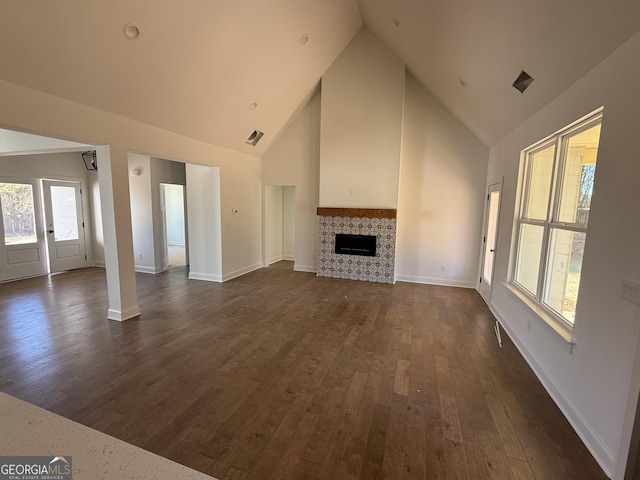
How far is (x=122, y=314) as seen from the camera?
3.85 metres

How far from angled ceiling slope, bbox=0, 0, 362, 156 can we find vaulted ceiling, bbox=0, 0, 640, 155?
0.01 meters

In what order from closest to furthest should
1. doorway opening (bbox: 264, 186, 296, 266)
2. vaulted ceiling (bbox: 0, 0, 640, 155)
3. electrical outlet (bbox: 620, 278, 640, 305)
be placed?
electrical outlet (bbox: 620, 278, 640, 305), vaulted ceiling (bbox: 0, 0, 640, 155), doorway opening (bbox: 264, 186, 296, 266)

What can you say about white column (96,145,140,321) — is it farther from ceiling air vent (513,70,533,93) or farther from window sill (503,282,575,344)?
window sill (503,282,575,344)

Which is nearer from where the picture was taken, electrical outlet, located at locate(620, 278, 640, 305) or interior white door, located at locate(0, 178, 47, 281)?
electrical outlet, located at locate(620, 278, 640, 305)

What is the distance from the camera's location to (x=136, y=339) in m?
3.35

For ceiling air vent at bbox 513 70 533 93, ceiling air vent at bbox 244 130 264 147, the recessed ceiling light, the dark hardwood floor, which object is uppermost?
the recessed ceiling light

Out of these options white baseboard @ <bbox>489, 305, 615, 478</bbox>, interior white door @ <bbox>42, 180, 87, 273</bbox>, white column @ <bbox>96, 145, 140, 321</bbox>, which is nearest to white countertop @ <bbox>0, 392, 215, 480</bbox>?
white baseboard @ <bbox>489, 305, 615, 478</bbox>

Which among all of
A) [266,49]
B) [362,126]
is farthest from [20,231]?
[362,126]

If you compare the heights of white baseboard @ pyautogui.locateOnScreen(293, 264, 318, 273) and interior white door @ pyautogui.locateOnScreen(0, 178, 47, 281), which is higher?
interior white door @ pyautogui.locateOnScreen(0, 178, 47, 281)

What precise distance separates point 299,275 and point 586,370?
494 centimetres

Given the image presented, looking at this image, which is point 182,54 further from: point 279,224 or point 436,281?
point 436,281

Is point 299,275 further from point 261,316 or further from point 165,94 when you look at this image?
point 165,94

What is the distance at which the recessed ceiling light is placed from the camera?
2746 mm

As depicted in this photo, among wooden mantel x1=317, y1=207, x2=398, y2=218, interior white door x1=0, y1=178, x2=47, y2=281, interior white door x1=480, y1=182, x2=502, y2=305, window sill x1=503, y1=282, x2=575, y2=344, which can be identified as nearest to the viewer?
window sill x1=503, y1=282, x2=575, y2=344
